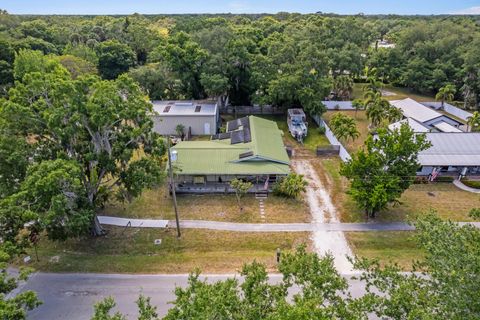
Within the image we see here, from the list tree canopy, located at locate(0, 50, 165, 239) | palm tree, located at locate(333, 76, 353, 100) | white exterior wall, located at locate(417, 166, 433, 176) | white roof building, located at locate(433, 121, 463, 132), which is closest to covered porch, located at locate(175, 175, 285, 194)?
tree canopy, located at locate(0, 50, 165, 239)

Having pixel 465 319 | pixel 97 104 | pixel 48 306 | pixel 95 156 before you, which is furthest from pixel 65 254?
pixel 465 319

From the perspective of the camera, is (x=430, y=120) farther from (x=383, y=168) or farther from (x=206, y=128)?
(x=206, y=128)

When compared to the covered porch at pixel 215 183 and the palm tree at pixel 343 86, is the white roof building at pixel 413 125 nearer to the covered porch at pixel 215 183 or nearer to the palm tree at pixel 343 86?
the palm tree at pixel 343 86

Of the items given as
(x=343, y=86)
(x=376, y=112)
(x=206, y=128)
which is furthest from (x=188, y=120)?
(x=343, y=86)

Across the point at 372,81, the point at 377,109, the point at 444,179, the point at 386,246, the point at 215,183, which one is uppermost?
the point at 372,81

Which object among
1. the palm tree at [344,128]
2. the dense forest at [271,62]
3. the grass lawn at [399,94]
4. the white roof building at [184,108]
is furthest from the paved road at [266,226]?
the grass lawn at [399,94]

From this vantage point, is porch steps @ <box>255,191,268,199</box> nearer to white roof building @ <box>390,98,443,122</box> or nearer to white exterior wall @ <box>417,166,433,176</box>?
white exterior wall @ <box>417,166,433,176</box>
